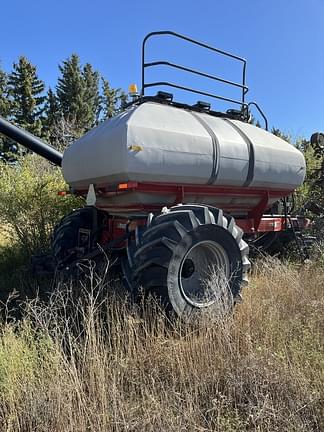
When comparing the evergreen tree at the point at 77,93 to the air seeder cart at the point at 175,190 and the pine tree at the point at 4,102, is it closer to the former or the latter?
the pine tree at the point at 4,102

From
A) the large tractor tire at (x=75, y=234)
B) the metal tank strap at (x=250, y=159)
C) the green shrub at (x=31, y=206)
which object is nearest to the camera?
the metal tank strap at (x=250, y=159)

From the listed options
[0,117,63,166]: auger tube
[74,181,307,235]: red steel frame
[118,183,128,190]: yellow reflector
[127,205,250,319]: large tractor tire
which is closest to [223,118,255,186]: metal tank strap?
[74,181,307,235]: red steel frame

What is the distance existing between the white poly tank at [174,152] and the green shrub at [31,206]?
2.47 metres

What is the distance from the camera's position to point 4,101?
1364 inches

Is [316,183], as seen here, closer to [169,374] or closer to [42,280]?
[42,280]

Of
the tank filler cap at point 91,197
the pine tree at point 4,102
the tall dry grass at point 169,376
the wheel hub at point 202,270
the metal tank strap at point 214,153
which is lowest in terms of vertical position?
the tall dry grass at point 169,376

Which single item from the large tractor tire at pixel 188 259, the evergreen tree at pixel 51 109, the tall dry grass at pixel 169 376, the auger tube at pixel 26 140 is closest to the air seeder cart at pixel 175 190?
the large tractor tire at pixel 188 259

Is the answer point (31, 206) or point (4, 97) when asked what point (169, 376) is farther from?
point (4, 97)

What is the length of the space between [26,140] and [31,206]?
128 centimetres

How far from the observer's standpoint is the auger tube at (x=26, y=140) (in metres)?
7.05

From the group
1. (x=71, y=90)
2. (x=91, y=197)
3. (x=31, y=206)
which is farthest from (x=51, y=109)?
(x=91, y=197)

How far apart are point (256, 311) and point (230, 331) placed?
582mm

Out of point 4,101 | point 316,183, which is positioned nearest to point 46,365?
point 316,183

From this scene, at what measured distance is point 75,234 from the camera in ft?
19.3
